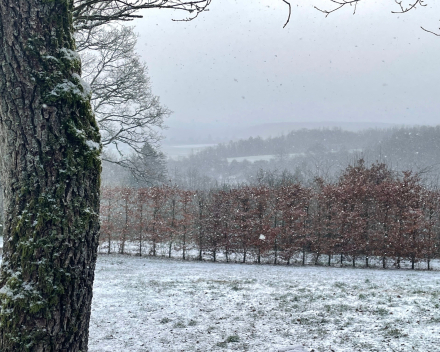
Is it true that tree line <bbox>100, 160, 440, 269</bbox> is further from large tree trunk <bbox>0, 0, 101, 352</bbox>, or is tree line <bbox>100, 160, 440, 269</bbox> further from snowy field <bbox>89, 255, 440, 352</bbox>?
large tree trunk <bbox>0, 0, 101, 352</bbox>

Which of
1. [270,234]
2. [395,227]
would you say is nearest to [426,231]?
[395,227]

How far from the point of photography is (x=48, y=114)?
200 cm

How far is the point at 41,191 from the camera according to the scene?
77.1 inches

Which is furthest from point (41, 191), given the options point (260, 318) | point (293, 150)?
point (293, 150)


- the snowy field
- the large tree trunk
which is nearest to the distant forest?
the snowy field

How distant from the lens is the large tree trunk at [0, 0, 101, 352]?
6.30 ft

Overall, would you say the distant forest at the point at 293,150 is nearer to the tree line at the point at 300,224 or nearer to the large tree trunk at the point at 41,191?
the tree line at the point at 300,224

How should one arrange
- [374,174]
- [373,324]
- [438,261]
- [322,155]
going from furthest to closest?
[322,155], [374,174], [438,261], [373,324]

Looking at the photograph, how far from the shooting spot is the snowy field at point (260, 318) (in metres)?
4.89

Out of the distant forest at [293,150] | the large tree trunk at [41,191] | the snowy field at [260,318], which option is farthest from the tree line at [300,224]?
the distant forest at [293,150]

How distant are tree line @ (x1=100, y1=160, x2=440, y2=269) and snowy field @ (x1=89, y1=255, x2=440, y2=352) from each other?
7.38m

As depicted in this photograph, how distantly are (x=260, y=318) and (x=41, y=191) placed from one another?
5119mm

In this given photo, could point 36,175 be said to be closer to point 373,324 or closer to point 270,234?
point 373,324

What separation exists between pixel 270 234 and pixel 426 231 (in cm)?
730
